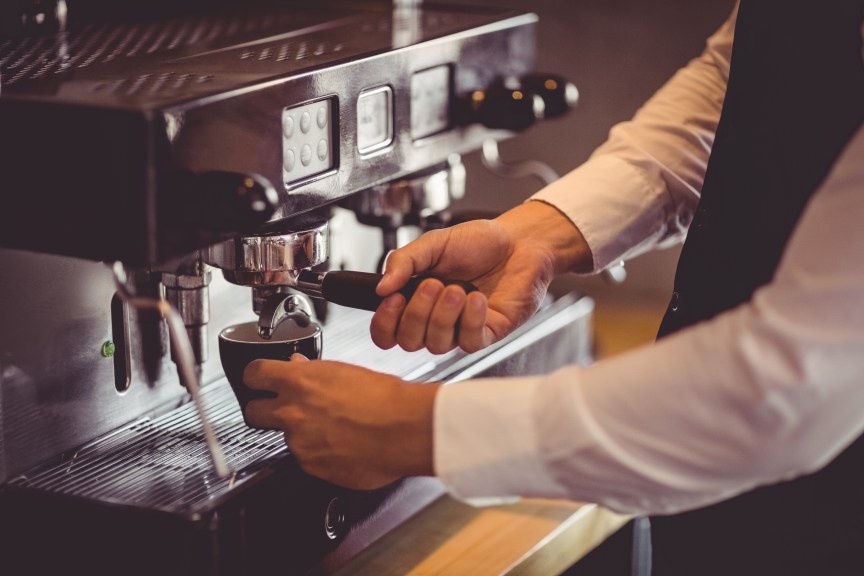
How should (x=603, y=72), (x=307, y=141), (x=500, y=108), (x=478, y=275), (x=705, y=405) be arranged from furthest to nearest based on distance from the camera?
(x=603, y=72) → (x=500, y=108) → (x=478, y=275) → (x=307, y=141) → (x=705, y=405)

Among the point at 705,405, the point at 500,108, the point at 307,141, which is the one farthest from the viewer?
the point at 500,108

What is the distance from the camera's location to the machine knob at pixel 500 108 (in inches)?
43.1

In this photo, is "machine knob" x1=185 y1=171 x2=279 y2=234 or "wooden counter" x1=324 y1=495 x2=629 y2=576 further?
Result: "wooden counter" x1=324 y1=495 x2=629 y2=576

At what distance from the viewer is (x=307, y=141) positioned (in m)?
0.85

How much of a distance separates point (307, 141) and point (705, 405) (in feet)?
1.20

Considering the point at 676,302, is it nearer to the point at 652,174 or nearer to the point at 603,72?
the point at 652,174

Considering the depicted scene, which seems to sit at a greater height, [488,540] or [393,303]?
[393,303]

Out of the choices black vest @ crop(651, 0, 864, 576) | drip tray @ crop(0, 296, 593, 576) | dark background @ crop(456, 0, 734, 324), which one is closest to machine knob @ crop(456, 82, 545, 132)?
black vest @ crop(651, 0, 864, 576)

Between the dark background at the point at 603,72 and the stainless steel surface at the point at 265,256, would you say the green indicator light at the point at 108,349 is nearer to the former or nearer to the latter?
the stainless steel surface at the point at 265,256

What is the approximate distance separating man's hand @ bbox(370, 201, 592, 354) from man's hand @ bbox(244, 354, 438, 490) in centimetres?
9

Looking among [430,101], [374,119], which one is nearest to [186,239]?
[374,119]

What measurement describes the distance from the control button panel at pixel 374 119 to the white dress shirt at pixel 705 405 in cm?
28

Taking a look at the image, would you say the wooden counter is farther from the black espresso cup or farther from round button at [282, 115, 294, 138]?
round button at [282, 115, 294, 138]

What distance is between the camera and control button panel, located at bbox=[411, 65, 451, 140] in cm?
101
